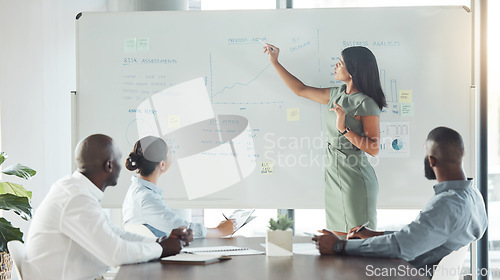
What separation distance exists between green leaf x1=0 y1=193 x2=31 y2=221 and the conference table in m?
1.52

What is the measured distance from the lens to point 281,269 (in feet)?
6.40

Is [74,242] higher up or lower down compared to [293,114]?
lower down

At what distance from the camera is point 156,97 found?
3902 millimetres

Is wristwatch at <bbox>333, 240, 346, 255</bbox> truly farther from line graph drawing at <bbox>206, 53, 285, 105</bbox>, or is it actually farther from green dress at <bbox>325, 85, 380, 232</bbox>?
line graph drawing at <bbox>206, 53, 285, 105</bbox>

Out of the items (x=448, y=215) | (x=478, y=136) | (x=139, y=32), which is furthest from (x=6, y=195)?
(x=478, y=136)

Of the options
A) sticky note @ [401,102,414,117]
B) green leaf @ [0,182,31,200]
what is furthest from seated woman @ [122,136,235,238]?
sticky note @ [401,102,414,117]

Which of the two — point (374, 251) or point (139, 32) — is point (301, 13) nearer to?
point (139, 32)

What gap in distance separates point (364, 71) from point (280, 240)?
1944mm

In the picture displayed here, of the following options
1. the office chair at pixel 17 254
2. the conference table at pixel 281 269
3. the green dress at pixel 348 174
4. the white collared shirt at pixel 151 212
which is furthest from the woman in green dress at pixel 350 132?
the office chair at pixel 17 254

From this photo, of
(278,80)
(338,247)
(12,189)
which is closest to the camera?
(338,247)

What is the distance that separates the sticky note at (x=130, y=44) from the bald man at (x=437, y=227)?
226 centimetres

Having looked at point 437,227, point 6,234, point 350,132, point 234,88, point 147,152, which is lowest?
point 6,234

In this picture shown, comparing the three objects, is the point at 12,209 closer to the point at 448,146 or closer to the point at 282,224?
the point at 282,224

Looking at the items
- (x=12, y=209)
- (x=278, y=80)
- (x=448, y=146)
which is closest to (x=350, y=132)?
(x=278, y=80)
